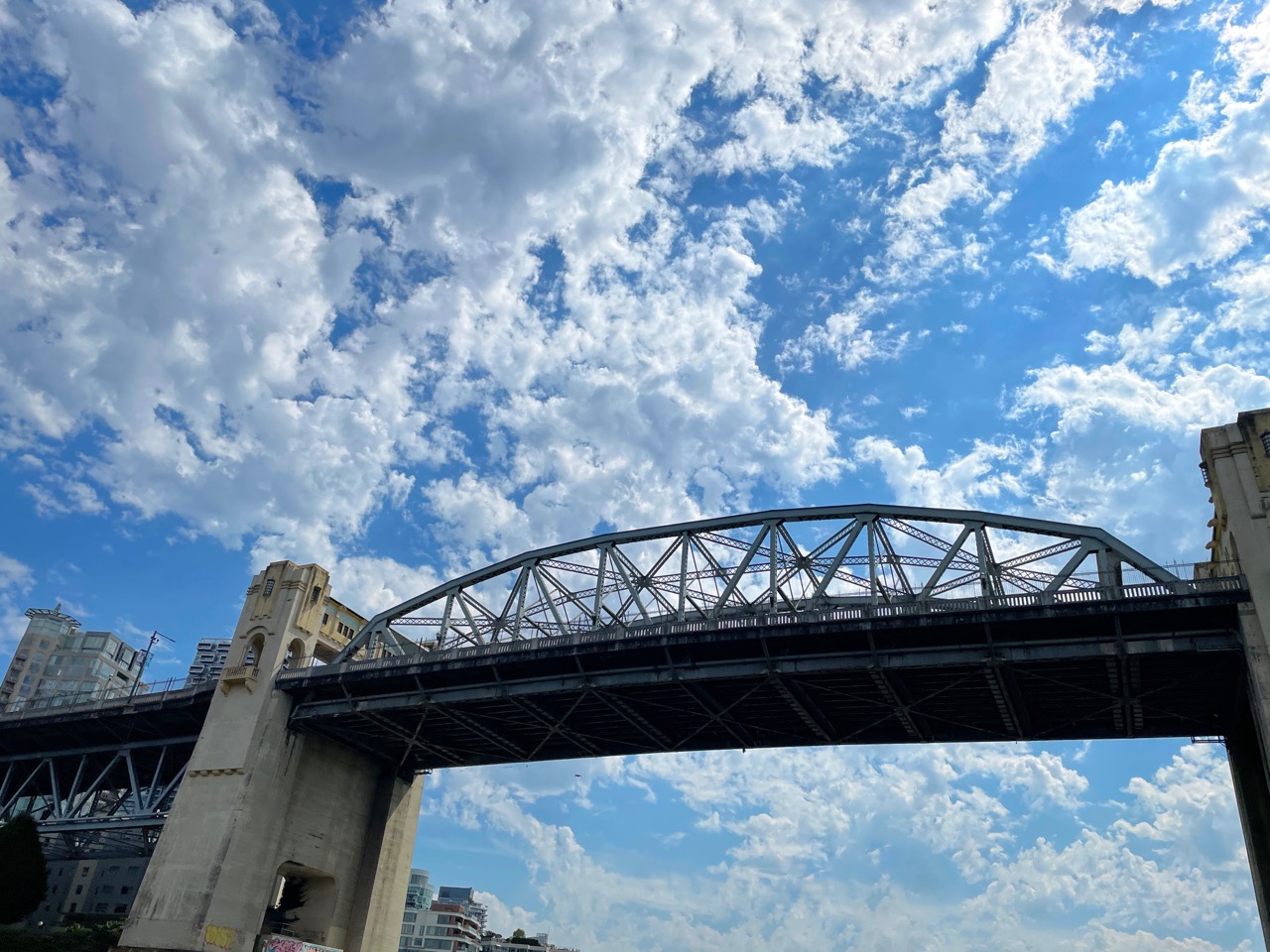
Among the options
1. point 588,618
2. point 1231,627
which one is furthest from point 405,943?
point 1231,627

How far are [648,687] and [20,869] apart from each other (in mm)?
47478

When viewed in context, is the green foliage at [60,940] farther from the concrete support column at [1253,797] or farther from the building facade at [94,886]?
the concrete support column at [1253,797]

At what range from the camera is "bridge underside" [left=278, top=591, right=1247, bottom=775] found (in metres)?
43.0

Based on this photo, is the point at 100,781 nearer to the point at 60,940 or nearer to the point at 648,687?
the point at 60,940

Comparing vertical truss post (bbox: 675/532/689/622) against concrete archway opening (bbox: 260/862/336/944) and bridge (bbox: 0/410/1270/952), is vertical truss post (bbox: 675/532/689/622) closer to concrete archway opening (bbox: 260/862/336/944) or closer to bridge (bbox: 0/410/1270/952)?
bridge (bbox: 0/410/1270/952)

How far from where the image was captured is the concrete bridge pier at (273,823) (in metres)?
53.7

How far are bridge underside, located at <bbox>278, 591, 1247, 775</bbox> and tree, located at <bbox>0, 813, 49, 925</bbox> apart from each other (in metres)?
24.2

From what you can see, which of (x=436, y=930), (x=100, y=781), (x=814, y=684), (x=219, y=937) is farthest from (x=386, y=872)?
(x=436, y=930)

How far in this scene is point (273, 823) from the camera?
5762 centimetres

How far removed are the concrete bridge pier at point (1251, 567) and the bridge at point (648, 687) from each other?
0.11 metres

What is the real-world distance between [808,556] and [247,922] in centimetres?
3805

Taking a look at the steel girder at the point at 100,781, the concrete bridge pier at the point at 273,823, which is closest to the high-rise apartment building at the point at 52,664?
the steel girder at the point at 100,781

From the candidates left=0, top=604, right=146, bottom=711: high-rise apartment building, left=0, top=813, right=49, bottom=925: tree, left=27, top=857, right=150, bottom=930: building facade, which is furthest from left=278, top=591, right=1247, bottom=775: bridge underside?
left=0, top=604, right=146, bottom=711: high-rise apartment building

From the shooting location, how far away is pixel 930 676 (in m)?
48.3
